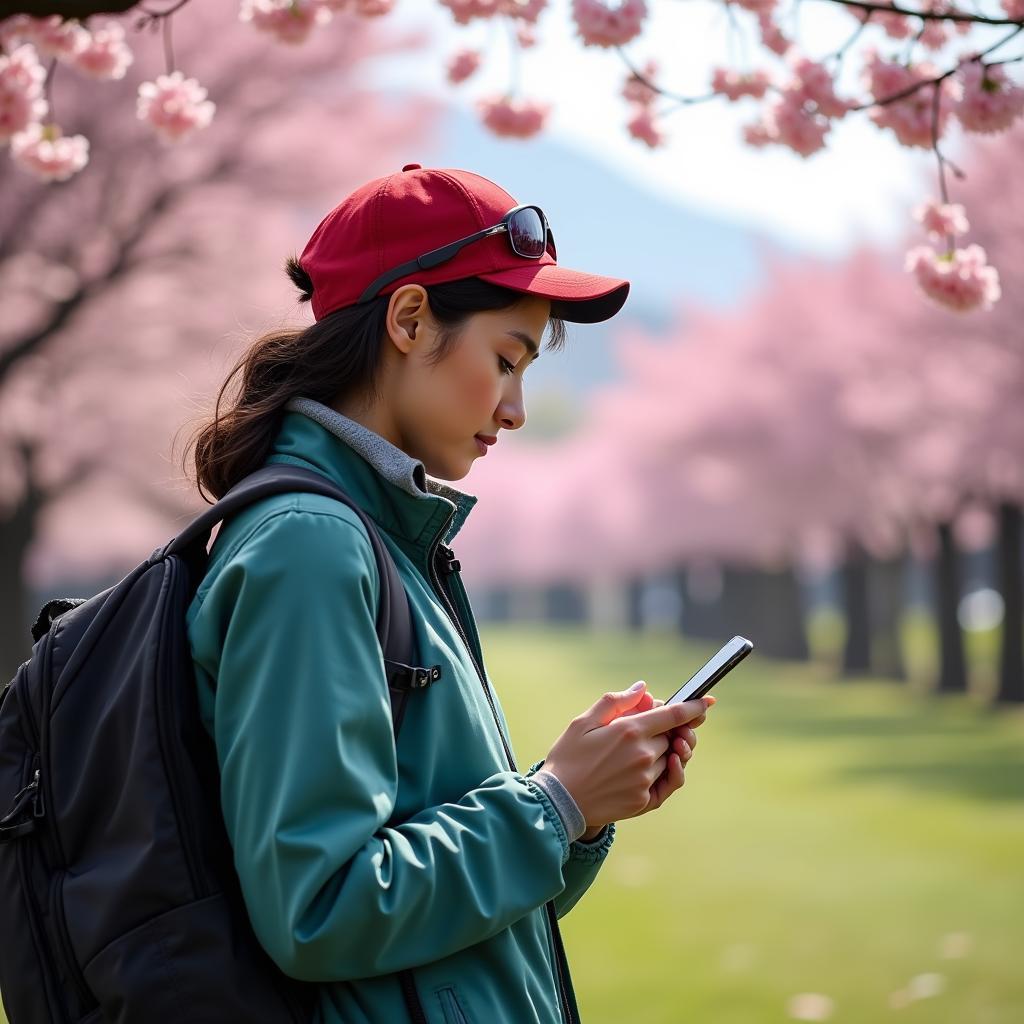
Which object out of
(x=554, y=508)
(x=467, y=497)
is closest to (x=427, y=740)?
(x=467, y=497)

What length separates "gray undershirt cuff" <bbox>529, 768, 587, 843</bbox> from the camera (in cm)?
Answer: 171

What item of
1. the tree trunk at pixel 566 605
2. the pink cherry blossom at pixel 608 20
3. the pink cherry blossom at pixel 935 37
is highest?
the pink cherry blossom at pixel 608 20

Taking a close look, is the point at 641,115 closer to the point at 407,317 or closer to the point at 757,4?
the point at 757,4

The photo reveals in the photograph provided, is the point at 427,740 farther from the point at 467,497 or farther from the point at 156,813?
the point at 467,497

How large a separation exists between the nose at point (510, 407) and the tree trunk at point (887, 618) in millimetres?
25008

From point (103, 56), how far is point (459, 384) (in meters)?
4.11

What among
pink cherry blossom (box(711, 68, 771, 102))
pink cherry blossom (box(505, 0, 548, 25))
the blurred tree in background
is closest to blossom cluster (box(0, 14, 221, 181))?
pink cherry blossom (box(505, 0, 548, 25))

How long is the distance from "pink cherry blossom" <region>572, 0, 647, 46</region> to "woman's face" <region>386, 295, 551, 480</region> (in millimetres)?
3472

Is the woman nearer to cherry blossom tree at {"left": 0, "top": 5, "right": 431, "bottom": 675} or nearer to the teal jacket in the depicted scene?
the teal jacket

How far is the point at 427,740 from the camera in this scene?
1674mm

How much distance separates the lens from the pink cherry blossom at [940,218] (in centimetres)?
477

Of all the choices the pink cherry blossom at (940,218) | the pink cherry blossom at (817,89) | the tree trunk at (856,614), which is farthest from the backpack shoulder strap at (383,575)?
the tree trunk at (856,614)

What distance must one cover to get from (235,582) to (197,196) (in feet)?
46.5

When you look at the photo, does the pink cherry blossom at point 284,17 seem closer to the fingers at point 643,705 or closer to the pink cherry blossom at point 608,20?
the pink cherry blossom at point 608,20
